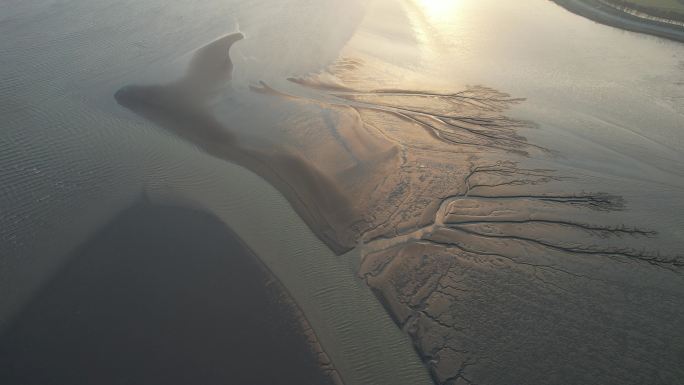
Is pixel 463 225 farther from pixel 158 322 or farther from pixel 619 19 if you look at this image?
pixel 619 19

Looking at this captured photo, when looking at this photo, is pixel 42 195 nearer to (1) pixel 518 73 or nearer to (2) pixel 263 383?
(2) pixel 263 383

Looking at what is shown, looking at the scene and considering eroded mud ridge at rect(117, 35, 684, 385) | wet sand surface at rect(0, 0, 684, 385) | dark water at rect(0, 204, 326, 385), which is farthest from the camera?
wet sand surface at rect(0, 0, 684, 385)

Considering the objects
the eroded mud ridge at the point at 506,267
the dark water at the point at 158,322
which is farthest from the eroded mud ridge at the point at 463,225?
the dark water at the point at 158,322

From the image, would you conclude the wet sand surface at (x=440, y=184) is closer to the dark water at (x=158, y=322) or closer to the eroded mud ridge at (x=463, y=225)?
the eroded mud ridge at (x=463, y=225)

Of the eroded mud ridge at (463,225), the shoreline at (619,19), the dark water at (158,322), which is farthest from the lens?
the shoreline at (619,19)

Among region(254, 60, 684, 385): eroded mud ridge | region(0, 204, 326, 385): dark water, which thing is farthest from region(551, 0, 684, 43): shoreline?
region(0, 204, 326, 385): dark water

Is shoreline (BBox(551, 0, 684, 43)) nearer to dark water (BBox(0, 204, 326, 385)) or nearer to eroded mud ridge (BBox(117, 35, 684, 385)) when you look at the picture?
eroded mud ridge (BBox(117, 35, 684, 385))
